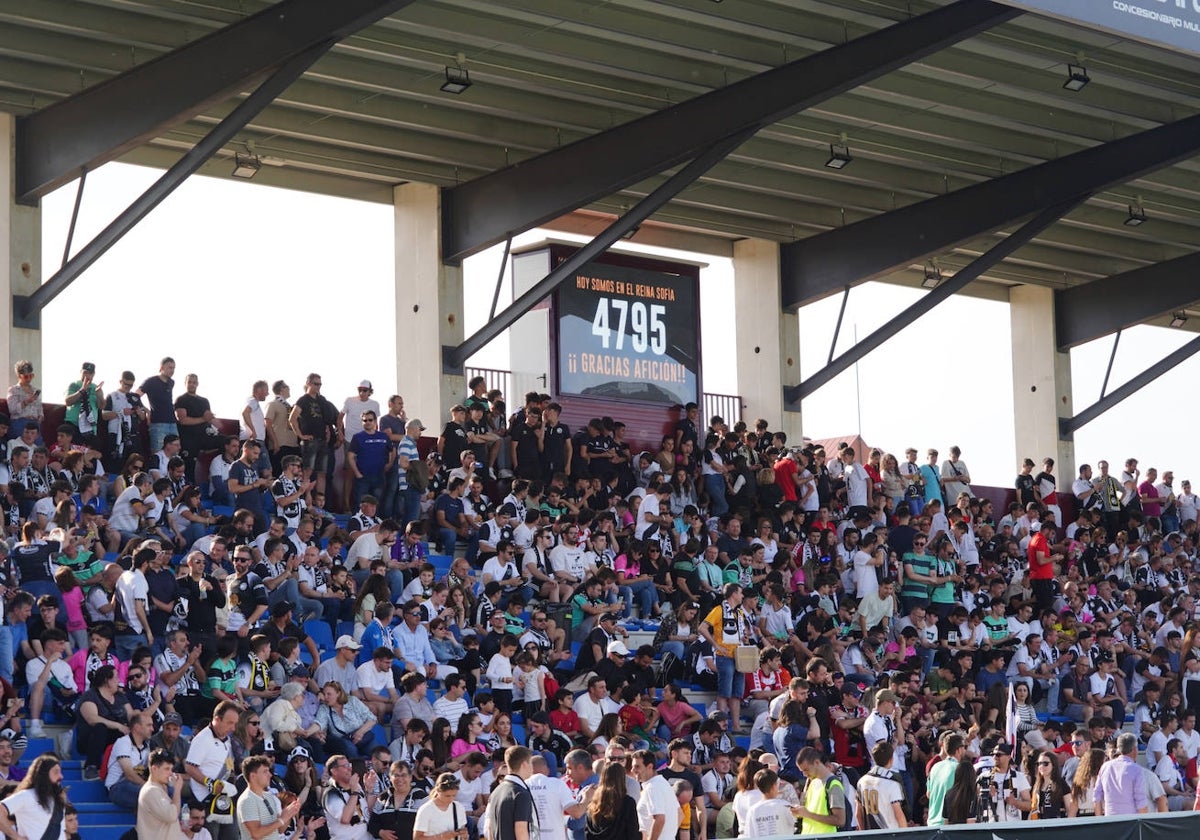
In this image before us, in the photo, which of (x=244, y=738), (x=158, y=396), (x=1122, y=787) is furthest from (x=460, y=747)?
(x=158, y=396)

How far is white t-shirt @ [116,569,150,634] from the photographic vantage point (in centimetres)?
1523

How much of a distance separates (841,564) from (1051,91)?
6.42 metres

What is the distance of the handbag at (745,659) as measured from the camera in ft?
61.0

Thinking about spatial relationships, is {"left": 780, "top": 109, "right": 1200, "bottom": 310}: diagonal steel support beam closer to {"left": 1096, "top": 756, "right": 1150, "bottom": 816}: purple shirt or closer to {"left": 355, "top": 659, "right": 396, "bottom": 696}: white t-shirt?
{"left": 1096, "top": 756, "right": 1150, "bottom": 816}: purple shirt

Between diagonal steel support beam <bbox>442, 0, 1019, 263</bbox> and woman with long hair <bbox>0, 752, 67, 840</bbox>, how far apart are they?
11.9 metres

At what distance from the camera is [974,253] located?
2962 cm

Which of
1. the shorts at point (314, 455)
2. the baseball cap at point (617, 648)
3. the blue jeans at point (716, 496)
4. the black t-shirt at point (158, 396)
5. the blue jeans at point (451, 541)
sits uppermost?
the black t-shirt at point (158, 396)

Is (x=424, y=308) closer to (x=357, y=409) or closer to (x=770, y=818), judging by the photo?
(x=357, y=409)

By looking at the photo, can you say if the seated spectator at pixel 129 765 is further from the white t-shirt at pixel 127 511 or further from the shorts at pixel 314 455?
the shorts at pixel 314 455

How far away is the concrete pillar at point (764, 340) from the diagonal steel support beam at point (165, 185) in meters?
10.4

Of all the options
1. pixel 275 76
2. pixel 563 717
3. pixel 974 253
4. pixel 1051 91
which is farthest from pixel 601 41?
pixel 974 253

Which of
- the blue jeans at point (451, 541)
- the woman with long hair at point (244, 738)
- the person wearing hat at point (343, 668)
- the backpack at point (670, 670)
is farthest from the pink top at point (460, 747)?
the blue jeans at point (451, 541)

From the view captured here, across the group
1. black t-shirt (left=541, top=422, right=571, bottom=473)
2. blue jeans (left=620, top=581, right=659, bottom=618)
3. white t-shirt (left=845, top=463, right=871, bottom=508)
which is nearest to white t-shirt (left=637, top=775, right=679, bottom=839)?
blue jeans (left=620, top=581, right=659, bottom=618)

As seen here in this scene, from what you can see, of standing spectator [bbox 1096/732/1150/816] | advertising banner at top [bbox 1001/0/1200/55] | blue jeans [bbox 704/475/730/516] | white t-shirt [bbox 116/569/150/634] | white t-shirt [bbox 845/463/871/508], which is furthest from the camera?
white t-shirt [bbox 845/463/871/508]
